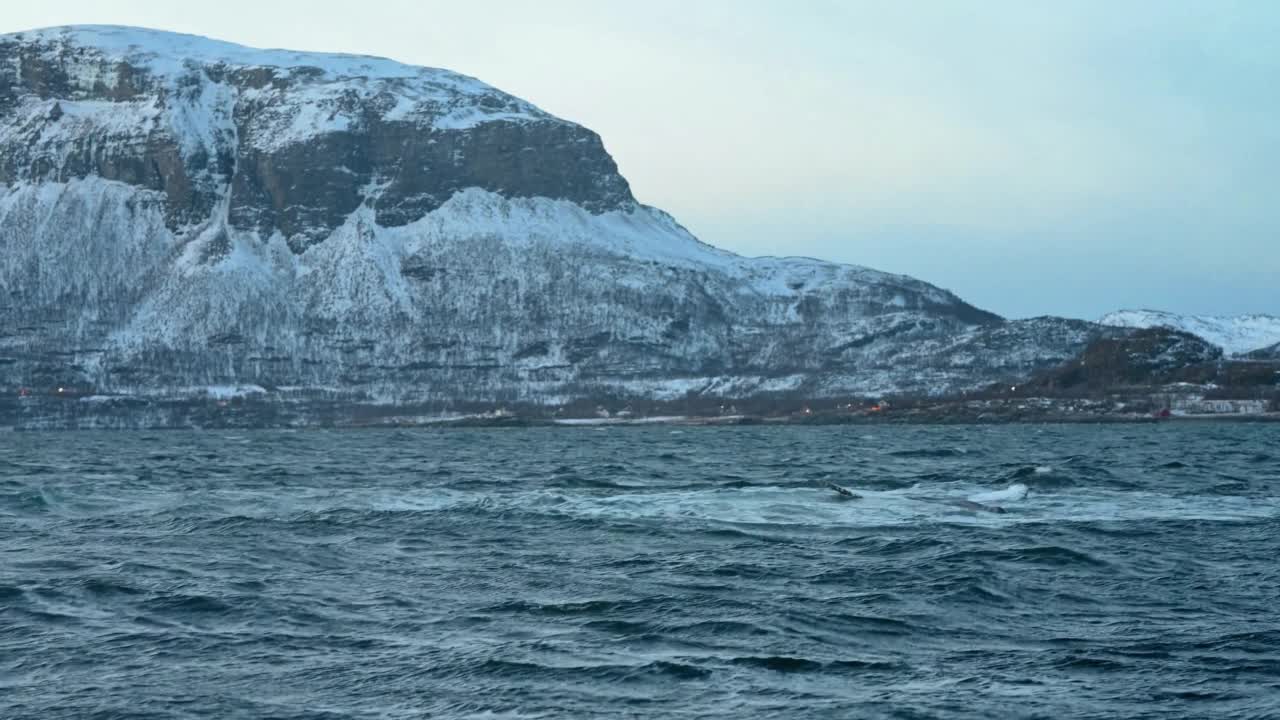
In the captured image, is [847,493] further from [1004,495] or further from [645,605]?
[645,605]

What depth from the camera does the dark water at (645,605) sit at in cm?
2789

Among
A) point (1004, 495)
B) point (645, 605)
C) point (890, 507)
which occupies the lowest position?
point (645, 605)

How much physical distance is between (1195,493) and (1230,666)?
144 ft

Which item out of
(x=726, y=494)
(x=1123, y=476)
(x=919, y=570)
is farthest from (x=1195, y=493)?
(x=919, y=570)

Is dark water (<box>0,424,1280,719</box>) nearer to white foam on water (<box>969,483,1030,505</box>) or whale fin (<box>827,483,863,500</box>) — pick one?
white foam on water (<box>969,483,1030,505</box>)

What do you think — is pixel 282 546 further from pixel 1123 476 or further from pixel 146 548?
pixel 1123 476

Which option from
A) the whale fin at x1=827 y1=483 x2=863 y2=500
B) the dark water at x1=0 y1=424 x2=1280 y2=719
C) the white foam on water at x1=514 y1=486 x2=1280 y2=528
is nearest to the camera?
the dark water at x1=0 y1=424 x2=1280 y2=719

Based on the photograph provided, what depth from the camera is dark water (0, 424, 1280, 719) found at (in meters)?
27.9

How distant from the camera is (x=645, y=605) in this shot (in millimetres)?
37062

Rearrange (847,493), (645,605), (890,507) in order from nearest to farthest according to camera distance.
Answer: (645,605), (890,507), (847,493)

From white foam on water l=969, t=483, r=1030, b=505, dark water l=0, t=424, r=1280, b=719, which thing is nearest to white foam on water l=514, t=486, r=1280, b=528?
white foam on water l=969, t=483, r=1030, b=505

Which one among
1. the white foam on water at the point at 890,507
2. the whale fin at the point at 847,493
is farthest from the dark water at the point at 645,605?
the whale fin at the point at 847,493

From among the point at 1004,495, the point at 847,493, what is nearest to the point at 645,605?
the point at 847,493

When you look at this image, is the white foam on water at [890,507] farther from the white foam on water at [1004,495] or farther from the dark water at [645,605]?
the dark water at [645,605]
